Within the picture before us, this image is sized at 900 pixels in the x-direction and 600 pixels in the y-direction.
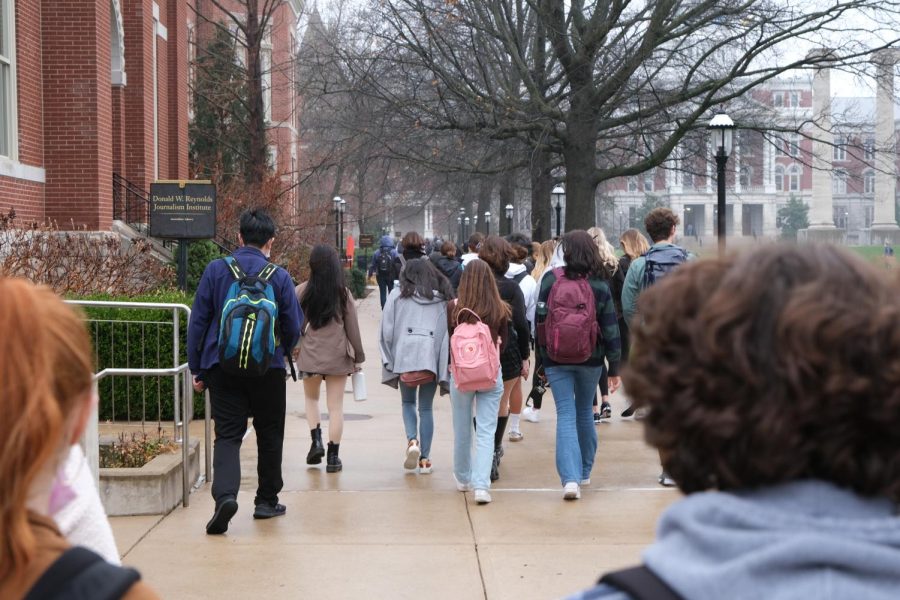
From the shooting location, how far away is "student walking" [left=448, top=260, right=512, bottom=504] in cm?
799

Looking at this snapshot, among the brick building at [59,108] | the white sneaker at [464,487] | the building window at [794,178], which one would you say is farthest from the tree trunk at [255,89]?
the building window at [794,178]

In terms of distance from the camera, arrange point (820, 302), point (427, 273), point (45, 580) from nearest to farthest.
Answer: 1. point (820, 302)
2. point (45, 580)
3. point (427, 273)

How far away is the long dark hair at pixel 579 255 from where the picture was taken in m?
7.96

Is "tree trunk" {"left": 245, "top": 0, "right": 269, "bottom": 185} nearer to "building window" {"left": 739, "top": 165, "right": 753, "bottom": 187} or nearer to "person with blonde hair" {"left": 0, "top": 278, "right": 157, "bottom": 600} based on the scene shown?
"building window" {"left": 739, "top": 165, "right": 753, "bottom": 187}

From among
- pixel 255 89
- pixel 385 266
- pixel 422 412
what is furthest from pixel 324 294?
pixel 385 266

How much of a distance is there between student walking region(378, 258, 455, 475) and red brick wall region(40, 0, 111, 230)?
31.7 ft

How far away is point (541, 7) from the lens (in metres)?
21.7

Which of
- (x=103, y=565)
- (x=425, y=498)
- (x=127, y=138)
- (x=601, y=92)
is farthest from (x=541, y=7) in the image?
(x=103, y=565)

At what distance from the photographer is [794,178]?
386 feet

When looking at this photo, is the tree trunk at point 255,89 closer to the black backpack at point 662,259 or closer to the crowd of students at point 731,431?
the black backpack at point 662,259

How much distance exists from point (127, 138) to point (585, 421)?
15.5 meters

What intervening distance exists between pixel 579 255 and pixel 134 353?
4.57 m

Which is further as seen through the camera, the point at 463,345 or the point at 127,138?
the point at 127,138

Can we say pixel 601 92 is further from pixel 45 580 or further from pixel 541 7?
pixel 45 580
